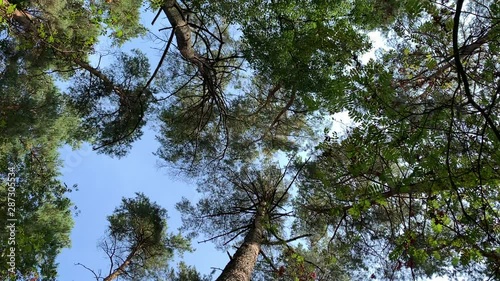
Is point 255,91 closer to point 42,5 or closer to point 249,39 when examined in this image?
point 249,39

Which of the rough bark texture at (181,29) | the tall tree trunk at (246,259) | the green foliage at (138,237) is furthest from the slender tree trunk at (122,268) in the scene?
the rough bark texture at (181,29)

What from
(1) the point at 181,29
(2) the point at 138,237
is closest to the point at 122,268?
(2) the point at 138,237

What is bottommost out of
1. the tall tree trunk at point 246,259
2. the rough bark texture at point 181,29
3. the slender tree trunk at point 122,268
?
the tall tree trunk at point 246,259

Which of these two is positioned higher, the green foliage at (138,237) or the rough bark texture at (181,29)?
the rough bark texture at (181,29)

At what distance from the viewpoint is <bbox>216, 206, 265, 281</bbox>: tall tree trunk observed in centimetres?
511

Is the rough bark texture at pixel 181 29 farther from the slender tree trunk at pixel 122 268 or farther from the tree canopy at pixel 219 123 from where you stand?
the slender tree trunk at pixel 122 268

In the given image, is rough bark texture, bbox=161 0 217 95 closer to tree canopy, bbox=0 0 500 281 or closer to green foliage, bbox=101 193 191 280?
tree canopy, bbox=0 0 500 281

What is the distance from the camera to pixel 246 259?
217 inches

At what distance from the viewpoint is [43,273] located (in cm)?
597

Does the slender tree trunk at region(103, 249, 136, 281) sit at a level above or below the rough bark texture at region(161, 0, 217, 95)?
below

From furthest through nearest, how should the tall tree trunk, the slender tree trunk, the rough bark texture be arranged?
the slender tree trunk
the rough bark texture
the tall tree trunk

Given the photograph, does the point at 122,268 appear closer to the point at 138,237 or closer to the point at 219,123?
the point at 138,237

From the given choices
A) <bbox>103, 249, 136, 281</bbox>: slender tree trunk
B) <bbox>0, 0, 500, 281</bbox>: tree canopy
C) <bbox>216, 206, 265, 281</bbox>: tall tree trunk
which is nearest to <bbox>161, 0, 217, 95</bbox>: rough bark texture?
<bbox>0, 0, 500, 281</bbox>: tree canopy

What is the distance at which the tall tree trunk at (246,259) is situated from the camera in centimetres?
511
